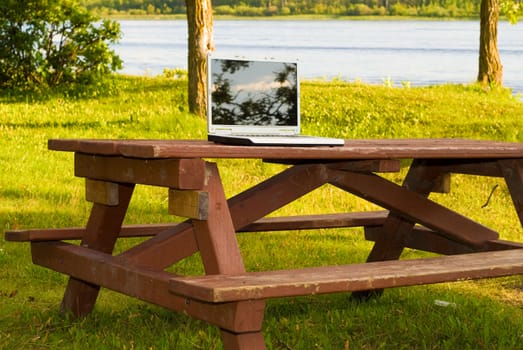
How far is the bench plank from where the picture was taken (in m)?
4.09

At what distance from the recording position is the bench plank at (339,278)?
13.4ft

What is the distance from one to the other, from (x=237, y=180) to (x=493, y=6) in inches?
431

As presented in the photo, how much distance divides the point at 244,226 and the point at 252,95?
0.71 m

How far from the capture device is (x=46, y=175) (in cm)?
1109

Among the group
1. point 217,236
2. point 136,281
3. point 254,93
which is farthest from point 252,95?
point 136,281

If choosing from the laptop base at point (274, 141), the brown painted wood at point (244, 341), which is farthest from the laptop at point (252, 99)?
the brown painted wood at point (244, 341)

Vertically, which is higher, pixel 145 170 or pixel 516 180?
pixel 145 170

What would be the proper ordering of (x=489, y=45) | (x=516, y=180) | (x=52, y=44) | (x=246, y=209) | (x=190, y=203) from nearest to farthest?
1. (x=190, y=203)
2. (x=246, y=209)
3. (x=516, y=180)
4. (x=52, y=44)
5. (x=489, y=45)

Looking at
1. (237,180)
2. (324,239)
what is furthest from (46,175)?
(324,239)

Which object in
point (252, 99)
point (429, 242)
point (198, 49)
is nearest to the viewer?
point (252, 99)

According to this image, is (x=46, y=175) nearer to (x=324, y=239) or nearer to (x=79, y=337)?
(x=324, y=239)

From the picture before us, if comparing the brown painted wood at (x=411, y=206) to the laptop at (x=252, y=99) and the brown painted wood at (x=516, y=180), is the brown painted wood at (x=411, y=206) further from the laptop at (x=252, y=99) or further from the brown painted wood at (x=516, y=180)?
the laptop at (x=252, y=99)

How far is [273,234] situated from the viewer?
362 inches

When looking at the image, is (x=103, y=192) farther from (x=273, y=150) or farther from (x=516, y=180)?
(x=516, y=180)
